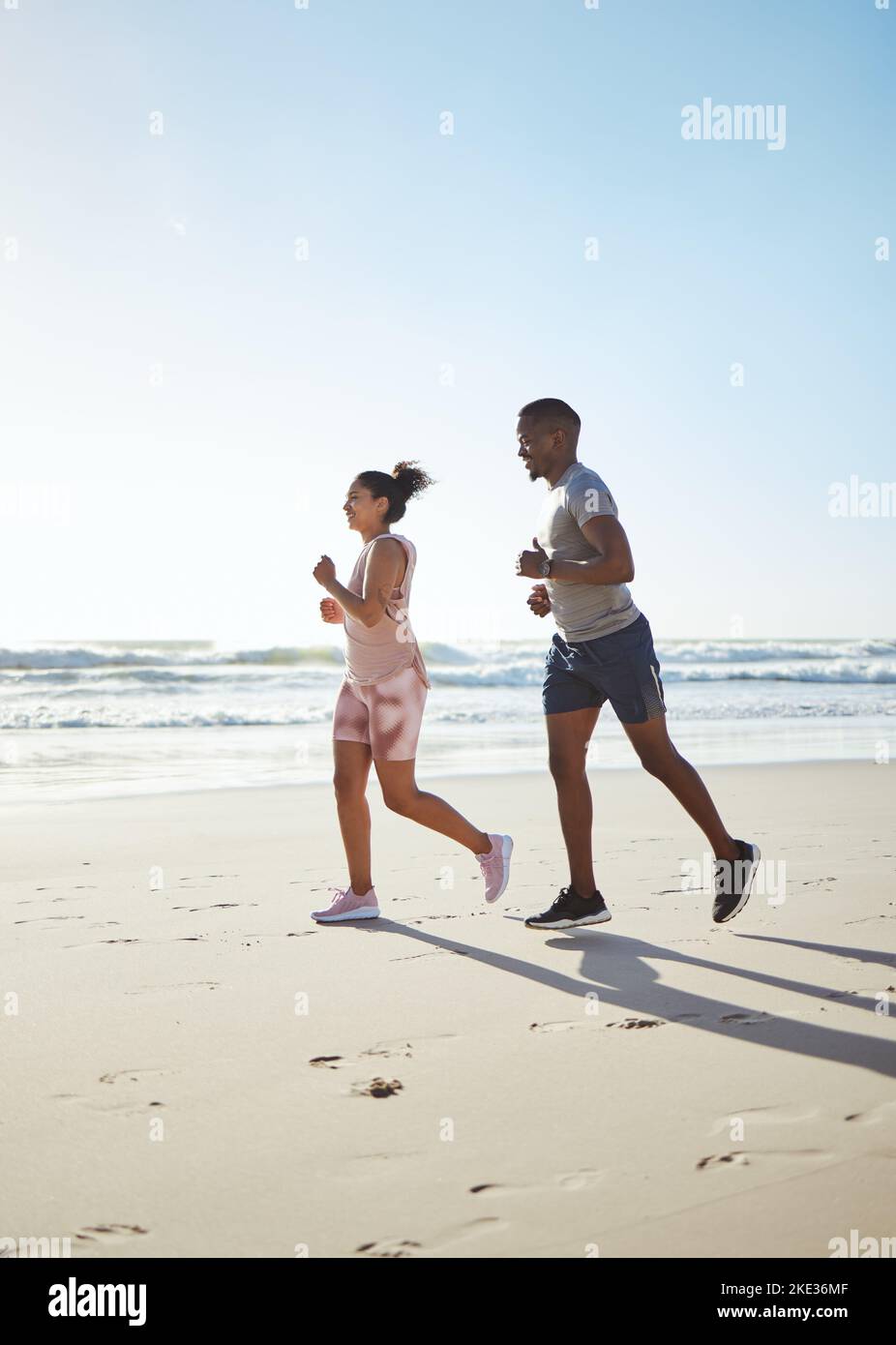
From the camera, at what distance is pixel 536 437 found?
170 inches

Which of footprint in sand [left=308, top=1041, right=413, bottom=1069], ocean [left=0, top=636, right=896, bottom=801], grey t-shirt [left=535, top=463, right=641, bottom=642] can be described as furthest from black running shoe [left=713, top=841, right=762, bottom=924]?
ocean [left=0, top=636, right=896, bottom=801]

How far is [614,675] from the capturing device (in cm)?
411

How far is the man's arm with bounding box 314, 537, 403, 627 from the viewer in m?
4.31

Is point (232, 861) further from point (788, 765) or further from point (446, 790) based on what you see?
point (788, 765)

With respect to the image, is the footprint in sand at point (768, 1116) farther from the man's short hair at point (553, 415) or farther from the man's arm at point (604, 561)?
the man's short hair at point (553, 415)

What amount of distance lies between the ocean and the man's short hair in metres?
5.40

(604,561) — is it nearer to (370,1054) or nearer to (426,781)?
(370,1054)

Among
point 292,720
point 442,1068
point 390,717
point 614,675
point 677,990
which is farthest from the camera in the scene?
point 292,720

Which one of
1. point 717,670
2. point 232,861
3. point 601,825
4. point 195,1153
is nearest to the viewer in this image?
point 195,1153

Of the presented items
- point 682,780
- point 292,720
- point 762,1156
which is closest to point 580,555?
point 682,780

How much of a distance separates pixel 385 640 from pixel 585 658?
80 cm

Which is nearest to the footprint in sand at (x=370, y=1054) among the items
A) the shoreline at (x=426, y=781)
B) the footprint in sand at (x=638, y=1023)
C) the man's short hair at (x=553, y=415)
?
the footprint in sand at (x=638, y=1023)

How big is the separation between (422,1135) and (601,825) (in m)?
4.66
